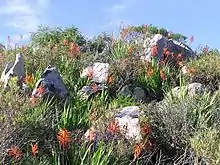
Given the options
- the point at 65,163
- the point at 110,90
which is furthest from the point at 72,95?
the point at 65,163

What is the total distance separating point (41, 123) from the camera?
648 cm

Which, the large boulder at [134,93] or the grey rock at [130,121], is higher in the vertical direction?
the large boulder at [134,93]

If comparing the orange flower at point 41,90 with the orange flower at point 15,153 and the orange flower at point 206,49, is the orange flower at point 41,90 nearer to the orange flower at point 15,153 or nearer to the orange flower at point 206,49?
the orange flower at point 15,153

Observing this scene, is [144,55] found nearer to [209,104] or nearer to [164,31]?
[209,104]

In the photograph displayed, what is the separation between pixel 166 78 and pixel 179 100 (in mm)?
2119

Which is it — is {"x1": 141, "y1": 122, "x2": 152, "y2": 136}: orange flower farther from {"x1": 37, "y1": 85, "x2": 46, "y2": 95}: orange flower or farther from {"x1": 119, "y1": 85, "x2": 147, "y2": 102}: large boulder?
{"x1": 119, "y1": 85, "x2": 147, "y2": 102}: large boulder

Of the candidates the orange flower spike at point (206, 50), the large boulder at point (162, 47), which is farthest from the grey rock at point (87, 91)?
the orange flower spike at point (206, 50)

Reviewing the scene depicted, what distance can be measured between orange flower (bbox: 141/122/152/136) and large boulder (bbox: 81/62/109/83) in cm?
279

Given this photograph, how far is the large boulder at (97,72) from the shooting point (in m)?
9.52

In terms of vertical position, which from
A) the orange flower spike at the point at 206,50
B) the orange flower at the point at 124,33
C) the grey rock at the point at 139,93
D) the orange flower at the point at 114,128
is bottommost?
the orange flower at the point at 114,128

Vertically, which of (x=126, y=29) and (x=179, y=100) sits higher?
(x=126, y=29)

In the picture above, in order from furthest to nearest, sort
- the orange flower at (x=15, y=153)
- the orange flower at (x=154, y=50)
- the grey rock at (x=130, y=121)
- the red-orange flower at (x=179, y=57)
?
the red-orange flower at (x=179, y=57) → the orange flower at (x=154, y=50) → the grey rock at (x=130, y=121) → the orange flower at (x=15, y=153)

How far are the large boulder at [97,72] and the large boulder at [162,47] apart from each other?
1214 mm

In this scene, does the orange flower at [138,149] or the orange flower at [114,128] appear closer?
the orange flower at [138,149]
